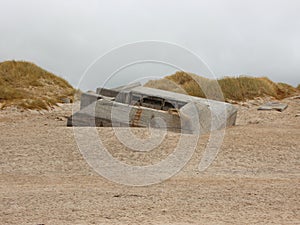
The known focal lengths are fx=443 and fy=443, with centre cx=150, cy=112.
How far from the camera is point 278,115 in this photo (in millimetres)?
12211

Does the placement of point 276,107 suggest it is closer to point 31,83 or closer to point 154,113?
point 154,113

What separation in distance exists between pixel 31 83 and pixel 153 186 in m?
14.7

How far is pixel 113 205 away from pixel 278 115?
8542 millimetres

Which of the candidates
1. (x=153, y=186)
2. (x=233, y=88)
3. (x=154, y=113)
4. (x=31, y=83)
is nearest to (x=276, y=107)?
(x=233, y=88)

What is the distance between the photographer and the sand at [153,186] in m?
4.36

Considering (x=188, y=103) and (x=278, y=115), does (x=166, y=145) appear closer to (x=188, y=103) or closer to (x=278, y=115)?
(x=188, y=103)

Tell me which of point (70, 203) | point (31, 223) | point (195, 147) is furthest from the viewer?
point (195, 147)

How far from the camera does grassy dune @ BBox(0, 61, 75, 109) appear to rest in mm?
17150

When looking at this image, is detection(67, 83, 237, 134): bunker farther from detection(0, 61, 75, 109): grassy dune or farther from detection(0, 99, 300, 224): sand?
detection(0, 61, 75, 109): grassy dune

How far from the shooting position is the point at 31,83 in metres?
19.3

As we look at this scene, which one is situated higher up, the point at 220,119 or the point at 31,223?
the point at 220,119

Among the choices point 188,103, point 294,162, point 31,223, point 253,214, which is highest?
point 188,103

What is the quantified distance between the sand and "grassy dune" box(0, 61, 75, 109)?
23.9 feet

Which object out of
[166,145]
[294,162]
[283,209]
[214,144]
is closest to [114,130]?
[166,145]
